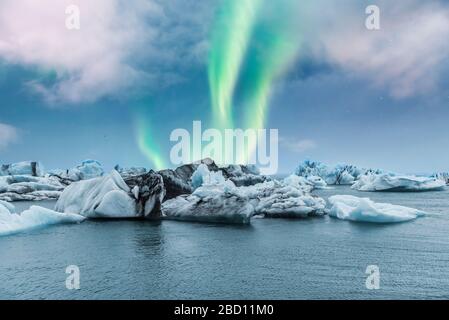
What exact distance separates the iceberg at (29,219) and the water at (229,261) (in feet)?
3.15

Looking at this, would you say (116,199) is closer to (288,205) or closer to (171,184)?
(288,205)

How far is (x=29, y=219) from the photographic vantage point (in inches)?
990

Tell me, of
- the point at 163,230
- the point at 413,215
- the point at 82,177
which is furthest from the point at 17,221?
the point at 82,177

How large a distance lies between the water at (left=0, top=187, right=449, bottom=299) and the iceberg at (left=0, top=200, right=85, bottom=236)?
96 cm

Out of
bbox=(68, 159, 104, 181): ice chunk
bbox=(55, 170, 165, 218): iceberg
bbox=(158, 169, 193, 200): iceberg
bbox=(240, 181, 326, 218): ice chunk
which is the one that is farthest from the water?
bbox=(68, 159, 104, 181): ice chunk

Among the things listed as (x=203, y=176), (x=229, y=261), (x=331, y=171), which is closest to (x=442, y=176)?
(x=331, y=171)

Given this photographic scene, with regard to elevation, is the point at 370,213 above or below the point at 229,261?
above

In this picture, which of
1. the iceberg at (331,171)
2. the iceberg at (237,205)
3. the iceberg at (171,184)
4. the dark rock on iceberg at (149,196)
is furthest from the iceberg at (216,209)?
the iceberg at (331,171)

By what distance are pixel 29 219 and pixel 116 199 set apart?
670cm

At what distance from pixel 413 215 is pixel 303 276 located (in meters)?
19.3

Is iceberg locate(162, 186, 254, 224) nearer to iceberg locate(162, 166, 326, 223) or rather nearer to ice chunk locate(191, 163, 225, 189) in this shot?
iceberg locate(162, 166, 326, 223)

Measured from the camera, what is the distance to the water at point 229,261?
1186cm

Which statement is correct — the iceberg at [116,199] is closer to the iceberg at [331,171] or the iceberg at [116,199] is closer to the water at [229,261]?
the water at [229,261]
